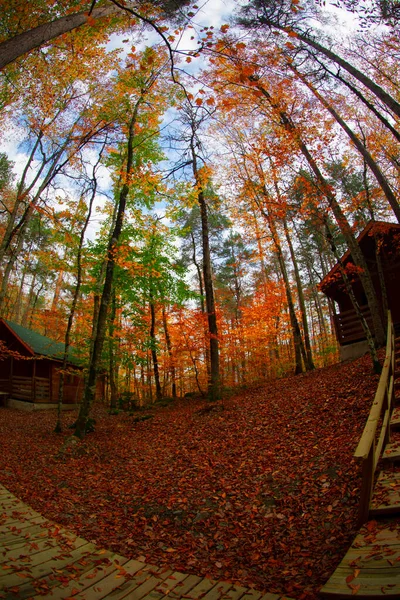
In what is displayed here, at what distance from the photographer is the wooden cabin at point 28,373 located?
61.6 feet

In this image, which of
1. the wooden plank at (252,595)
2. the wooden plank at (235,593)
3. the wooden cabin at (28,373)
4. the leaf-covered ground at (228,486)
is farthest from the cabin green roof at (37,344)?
the wooden plank at (252,595)

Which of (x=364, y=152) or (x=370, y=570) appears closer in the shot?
(x=370, y=570)

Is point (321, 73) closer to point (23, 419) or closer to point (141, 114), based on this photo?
point (141, 114)

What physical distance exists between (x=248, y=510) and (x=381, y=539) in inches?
91.8

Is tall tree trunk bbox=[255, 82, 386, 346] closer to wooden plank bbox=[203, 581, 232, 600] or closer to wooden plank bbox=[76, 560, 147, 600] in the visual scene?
wooden plank bbox=[203, 581, 232, 600]

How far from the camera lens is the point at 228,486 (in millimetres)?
5574

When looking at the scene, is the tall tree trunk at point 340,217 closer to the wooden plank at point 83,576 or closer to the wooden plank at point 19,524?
the wooden plank at point 83,576

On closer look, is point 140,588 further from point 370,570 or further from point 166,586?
point 370,570

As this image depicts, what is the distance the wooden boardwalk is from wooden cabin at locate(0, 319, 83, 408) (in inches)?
604

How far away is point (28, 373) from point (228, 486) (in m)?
19.6

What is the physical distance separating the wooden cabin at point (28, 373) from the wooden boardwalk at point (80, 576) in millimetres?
15340

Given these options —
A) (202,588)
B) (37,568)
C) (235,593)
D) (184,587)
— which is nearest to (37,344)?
(37,568)

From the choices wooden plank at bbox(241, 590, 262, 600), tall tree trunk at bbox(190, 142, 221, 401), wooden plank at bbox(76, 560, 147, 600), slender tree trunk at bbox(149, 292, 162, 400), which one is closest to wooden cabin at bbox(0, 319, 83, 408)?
slender tree trunk at bbox(149, 292, 162, 400)

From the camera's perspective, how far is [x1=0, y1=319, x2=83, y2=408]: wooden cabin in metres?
18.8
